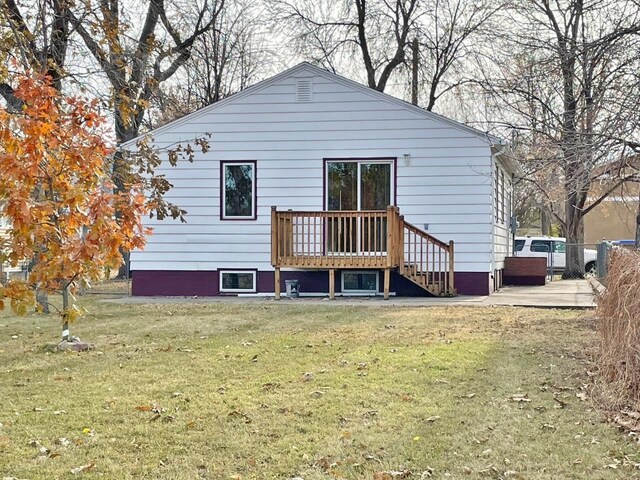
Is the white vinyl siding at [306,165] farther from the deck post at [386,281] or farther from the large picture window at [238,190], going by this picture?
the deck post at [386,281]

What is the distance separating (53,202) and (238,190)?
10362mm

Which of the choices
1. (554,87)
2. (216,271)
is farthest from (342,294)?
(554,87)

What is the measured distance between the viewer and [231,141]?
1477 centimetres

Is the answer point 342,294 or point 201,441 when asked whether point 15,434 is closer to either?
point 201,441

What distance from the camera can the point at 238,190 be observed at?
586 inches

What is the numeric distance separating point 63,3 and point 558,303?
9.43 m

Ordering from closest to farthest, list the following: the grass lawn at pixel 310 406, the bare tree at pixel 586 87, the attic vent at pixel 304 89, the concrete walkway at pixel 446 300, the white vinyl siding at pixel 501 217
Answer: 1. the grass lawn at pixel 310 406
2. the bare tree at pixel 586 87
3. the concrete walkway at pixel 446 300
4. the attic vent at pixel 304 89
5. the white vinyl siding at pixel 501 217

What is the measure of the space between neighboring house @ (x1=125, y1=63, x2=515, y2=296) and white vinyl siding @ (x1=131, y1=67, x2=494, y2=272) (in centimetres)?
2

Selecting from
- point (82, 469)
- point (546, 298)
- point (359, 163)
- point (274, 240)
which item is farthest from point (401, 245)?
point (82, 469)

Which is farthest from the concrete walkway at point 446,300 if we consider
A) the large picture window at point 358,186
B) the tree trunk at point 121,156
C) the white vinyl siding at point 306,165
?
the tree trunk at point 121,156

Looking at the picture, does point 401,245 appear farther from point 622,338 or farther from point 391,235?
A: point 622,338

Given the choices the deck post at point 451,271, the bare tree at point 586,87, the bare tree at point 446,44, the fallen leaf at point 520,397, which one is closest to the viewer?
the fallen leaf at point 520,397

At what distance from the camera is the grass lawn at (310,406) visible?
12.8 ft

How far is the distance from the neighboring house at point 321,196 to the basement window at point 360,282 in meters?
0.02
